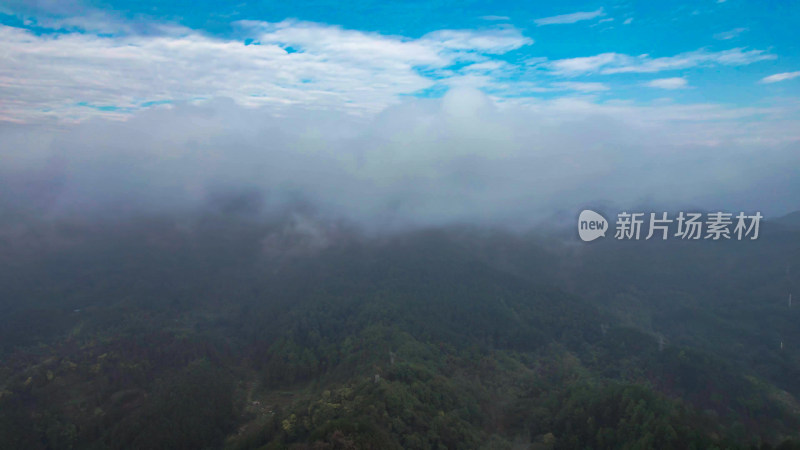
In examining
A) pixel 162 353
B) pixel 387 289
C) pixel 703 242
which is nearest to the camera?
pixel 162 353

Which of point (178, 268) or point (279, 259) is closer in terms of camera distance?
point (178, 268)

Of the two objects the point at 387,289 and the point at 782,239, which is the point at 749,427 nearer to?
the point at 387,289

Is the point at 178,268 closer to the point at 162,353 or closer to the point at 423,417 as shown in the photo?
the point at 162,353

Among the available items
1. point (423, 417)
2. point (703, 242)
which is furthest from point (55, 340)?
point (703, 242)

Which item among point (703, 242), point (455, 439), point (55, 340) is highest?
point (703, 242)

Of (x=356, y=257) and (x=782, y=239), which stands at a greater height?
(x=782, y=239)

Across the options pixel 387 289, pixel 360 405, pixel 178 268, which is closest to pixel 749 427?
pixel 360 405

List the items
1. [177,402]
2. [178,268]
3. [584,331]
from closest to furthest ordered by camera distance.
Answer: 1. [177,402]
2. [584,331]
3. [178,268]
